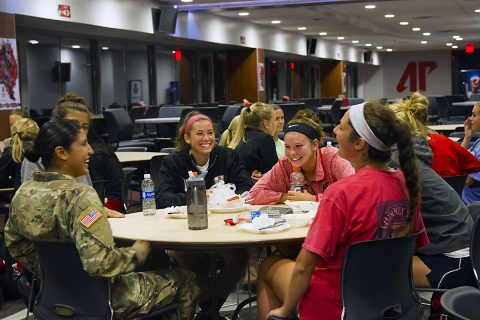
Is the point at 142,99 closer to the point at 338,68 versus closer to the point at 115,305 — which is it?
the point at 115,305

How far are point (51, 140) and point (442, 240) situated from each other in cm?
182

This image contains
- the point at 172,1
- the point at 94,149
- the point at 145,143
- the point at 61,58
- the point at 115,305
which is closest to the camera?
the point at 115,305

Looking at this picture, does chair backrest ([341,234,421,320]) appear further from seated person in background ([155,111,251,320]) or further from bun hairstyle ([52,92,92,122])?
bun hairstyle ([52,92,92,122])

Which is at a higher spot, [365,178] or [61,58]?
[61,58]

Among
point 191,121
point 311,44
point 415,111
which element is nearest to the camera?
point 415,111

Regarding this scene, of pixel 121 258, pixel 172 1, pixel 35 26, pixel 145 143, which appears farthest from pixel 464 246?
pixel 172 1

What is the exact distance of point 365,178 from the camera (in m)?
2.65

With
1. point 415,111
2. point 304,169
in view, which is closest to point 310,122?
point 304,169

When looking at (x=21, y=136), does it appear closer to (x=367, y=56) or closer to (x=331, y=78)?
(x=331, y=78)

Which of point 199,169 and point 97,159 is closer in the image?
point 199,169

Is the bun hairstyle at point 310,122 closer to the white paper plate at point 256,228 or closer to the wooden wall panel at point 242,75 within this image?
the white paper plate at point 256,228

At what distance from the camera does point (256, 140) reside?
212 inches

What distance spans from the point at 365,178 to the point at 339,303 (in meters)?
0.49

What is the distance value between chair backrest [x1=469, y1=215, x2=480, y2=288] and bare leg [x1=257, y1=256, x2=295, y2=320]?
0.78m
